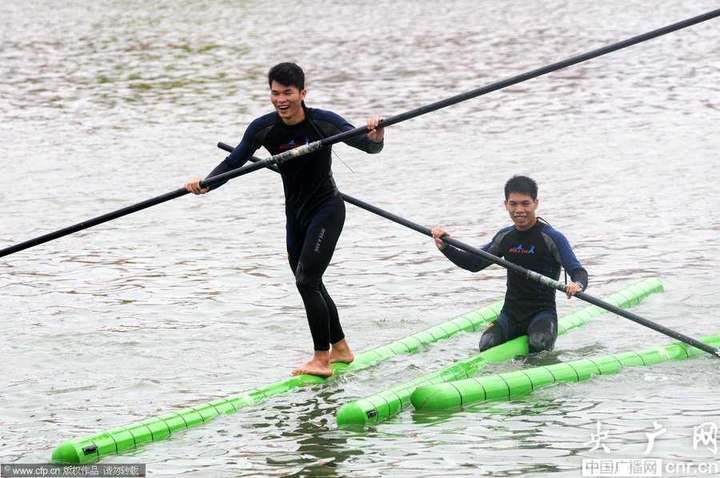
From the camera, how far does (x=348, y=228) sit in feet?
57.7

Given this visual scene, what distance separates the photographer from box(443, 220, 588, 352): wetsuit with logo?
11.2m

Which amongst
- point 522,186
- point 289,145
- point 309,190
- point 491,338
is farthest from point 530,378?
point 289,145

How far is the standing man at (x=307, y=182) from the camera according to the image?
1047 centimetres

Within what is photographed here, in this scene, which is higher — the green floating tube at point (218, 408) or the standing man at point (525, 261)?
the standing man at point (525, 261)

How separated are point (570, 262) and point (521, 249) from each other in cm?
55

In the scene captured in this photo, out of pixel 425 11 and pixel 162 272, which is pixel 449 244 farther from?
pixel 425 11

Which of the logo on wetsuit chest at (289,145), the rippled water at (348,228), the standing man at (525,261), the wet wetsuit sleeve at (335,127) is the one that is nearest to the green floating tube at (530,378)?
the rippled water at (348,228)

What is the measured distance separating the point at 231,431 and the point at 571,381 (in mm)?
2645

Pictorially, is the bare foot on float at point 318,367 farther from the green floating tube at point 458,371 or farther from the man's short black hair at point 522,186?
the man's short black hair at point 522,186

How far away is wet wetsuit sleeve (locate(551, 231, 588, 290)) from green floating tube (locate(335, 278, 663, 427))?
88cm

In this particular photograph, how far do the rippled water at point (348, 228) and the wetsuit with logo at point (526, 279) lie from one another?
1.67 feet

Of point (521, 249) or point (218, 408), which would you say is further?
point (521, 249)

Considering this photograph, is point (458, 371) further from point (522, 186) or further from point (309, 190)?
point (309, 190)

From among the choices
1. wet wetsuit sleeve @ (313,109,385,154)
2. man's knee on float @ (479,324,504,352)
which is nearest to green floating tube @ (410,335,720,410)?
man's knee on float @ (479,324,504,352)
